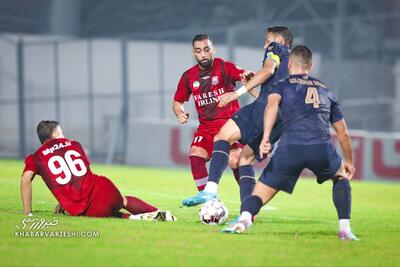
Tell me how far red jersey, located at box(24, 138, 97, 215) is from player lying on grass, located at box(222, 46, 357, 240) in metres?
1.85

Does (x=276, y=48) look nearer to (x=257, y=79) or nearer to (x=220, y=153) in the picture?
(x=257, y=79)

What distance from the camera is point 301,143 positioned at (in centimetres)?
912

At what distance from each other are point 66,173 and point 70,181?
4.0 inches

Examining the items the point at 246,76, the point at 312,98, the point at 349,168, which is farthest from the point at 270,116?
the point at 246,76

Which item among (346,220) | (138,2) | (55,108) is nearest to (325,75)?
(55,108)

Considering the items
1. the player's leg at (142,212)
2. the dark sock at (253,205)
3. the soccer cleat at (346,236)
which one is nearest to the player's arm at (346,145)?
the soccer cleat at (346,236)

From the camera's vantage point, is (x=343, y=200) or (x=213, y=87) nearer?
(x=343, y=200)

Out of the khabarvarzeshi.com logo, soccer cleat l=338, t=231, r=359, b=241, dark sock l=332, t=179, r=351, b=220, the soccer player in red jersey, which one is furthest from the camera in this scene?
the soccer player in red jersey

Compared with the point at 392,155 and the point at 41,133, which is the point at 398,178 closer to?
the point at 392,155

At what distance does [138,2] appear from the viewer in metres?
37.1

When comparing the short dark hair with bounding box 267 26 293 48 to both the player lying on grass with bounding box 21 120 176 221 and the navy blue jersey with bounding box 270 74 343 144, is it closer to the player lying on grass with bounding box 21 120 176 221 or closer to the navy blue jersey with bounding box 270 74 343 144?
the navy blue jersey with bounding box 270 74 343 144

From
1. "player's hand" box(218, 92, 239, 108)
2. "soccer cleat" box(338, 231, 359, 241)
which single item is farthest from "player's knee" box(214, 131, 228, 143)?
"soccer cleat" box(338, 231, 359, 241)

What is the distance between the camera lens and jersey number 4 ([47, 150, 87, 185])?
10.2 metres

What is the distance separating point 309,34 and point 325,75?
1.29m
